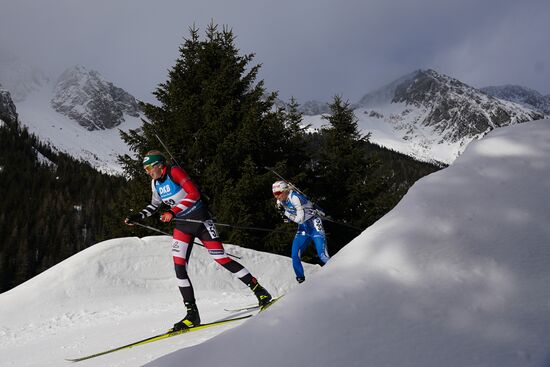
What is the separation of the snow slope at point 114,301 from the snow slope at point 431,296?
9.83ft

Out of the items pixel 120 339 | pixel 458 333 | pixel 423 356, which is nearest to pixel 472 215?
pixel 458 333

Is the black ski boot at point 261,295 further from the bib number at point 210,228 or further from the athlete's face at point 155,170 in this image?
the athlete's face at point 155,170

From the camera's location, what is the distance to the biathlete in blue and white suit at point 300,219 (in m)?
7.32

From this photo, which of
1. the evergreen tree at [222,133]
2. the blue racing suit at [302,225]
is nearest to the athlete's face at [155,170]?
the blue racing suit at [302,225]

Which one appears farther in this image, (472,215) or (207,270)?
(207,270)

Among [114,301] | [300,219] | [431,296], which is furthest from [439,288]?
[114,301]

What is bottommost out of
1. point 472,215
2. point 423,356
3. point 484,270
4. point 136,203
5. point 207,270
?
point 423,356

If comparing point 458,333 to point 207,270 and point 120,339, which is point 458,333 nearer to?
point 120,339

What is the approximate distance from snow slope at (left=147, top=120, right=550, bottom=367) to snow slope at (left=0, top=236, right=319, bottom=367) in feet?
9.83

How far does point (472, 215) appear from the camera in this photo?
2.25 metres

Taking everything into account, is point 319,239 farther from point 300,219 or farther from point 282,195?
point 282,195

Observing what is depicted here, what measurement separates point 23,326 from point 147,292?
2276mm

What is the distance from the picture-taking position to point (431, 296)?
1.89 meters

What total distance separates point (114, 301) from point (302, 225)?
13.2ft
